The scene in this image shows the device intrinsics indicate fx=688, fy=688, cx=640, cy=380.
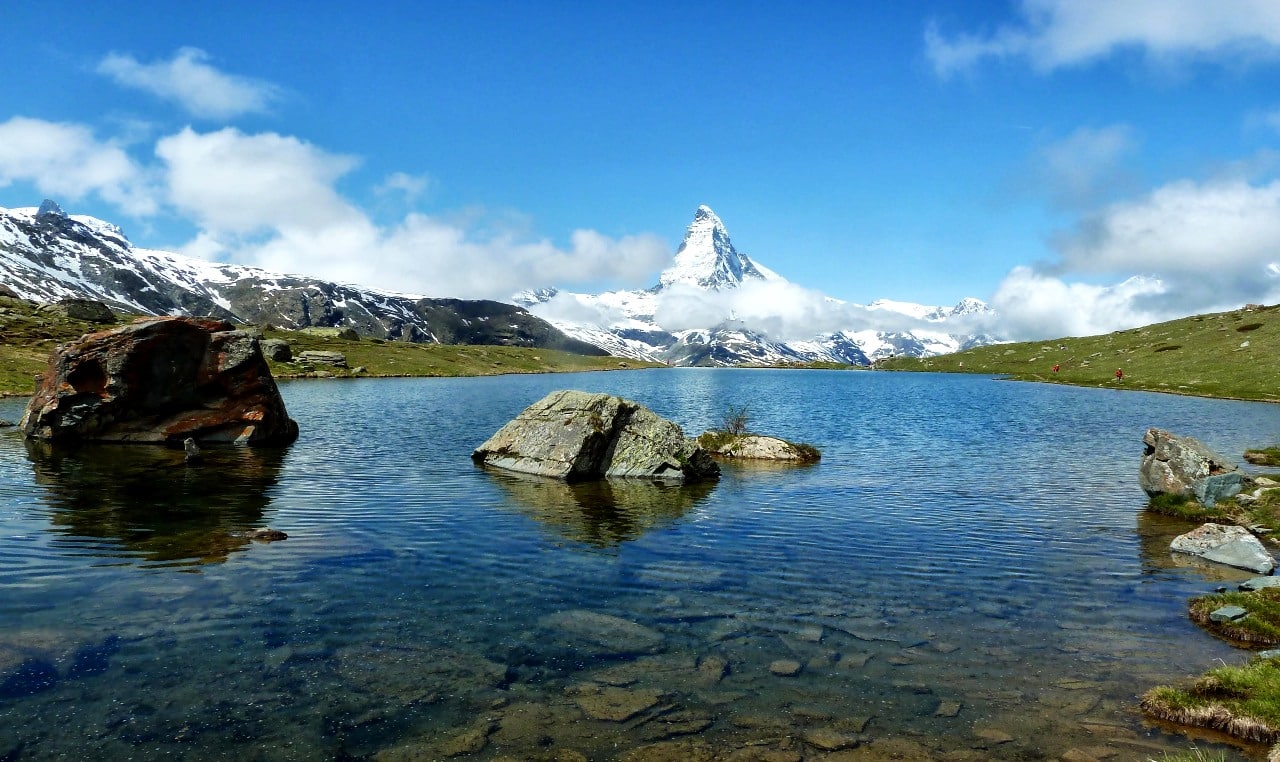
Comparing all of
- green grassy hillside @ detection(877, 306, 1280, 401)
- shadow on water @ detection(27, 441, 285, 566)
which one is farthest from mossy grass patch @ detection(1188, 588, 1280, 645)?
green grassy hillside @ detection(877, 306, 1280, 401)

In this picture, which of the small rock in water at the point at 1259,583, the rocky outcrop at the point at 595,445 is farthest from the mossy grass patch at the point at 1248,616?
the rocky outcrop at the point at 595,445

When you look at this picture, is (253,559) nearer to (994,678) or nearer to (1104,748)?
(994,678)

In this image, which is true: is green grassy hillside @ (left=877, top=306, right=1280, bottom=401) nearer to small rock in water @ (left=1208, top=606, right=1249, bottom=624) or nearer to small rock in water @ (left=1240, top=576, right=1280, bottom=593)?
small rock in water @ (left=1240, top=576, right=1280, bottom=593)

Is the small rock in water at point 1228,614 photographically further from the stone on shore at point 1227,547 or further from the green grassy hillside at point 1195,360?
the green grassy hillside at point 1195,360

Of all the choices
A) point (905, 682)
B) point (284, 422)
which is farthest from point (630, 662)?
point (284, 422)

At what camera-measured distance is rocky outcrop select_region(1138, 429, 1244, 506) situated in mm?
33281

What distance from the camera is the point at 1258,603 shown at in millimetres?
19094

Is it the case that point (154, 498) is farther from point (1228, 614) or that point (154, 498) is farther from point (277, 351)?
point (277, 351)

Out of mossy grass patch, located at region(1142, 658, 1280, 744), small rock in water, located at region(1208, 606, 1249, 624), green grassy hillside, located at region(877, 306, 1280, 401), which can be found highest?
green grassy hillside, located at region(877, 306, 1280, 401)

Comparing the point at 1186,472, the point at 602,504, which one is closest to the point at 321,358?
the point at 602,504

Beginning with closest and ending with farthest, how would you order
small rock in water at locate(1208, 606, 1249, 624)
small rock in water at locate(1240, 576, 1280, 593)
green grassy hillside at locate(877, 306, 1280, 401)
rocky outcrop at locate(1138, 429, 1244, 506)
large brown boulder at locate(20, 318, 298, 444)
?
small rock in water at locate(1208, 606, 1249, 624), small rock in water at locate(1240, 576, 1280, 593), rocky outcrop at locate(1138, 429, 1244, 506), large brown boulder at locate(20, 318, 298, 444), green grassy hillside at locate(877, 306, 1280, 401)

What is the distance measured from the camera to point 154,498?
107ft

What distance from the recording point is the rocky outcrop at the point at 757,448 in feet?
168

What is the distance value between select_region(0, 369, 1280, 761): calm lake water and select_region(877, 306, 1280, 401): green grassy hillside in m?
101
